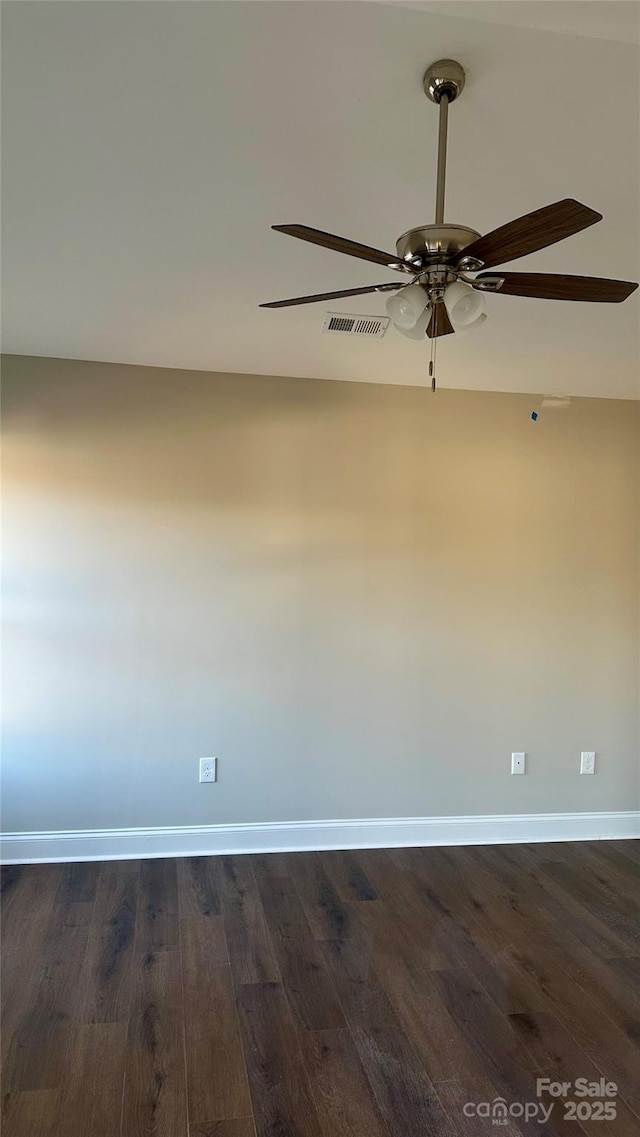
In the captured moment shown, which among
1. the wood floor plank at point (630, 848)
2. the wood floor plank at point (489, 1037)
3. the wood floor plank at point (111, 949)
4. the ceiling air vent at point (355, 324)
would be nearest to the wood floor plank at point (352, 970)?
the wood floor plank at point (489, 1037)

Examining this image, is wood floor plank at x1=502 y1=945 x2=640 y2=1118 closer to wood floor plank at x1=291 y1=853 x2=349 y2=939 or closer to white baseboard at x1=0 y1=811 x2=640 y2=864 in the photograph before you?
wood floor plank at x1=291 y1=853 x2=349 y2=939

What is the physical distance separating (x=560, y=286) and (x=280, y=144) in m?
0.72

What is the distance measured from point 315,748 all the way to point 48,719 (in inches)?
50.4

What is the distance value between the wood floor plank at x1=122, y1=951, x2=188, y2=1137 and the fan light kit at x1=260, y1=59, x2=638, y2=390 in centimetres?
208

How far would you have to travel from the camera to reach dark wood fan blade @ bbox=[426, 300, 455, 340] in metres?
1.61

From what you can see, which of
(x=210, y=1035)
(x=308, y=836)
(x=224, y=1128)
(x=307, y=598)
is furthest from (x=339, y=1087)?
(x=307, y=598)

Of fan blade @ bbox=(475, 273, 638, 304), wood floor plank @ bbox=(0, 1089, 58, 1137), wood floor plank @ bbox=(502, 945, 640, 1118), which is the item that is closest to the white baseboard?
wood floor plank @ bbox=(502, 945, 640, 1118)

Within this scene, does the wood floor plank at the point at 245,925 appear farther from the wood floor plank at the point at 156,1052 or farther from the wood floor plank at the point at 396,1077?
the wood floor plank at the point at 396,1077

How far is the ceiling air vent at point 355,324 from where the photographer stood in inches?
106

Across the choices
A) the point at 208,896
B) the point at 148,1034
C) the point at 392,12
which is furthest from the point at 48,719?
the point at 392,12

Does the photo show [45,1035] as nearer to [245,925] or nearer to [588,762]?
[245,925]

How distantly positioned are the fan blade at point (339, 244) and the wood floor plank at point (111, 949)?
230 centimetres

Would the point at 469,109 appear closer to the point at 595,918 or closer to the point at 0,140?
the point at 0,140

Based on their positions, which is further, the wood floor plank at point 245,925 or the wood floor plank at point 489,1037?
the wood floor plank at point 245,925
